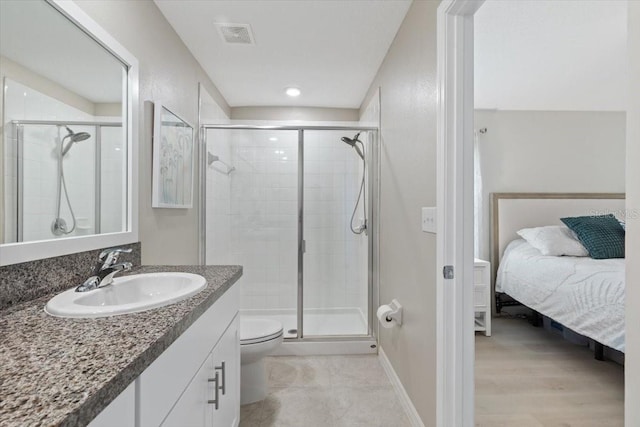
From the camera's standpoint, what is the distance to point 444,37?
1.30m

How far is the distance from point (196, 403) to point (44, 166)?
918 mm

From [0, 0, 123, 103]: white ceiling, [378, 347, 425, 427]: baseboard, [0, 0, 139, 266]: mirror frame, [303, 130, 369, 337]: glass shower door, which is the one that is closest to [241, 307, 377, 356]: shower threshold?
[303, 130, 369, 337]: glass shower door

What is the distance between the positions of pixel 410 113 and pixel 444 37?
0.52 m

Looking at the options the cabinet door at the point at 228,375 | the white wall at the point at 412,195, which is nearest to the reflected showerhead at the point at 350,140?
the white wall at the point at 412,195

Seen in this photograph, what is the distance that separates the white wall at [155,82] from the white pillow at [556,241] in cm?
306

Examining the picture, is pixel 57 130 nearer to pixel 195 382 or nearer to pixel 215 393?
pixel 195 382

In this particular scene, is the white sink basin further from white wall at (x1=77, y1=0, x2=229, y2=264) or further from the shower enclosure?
white wall at (x1=77, y1=0, x2=229, y2=264)

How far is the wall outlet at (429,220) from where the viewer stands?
142cm

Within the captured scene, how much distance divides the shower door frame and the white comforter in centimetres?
135

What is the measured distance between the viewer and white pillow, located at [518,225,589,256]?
2809mm

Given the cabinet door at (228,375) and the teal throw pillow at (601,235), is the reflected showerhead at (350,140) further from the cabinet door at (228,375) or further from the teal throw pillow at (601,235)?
the teal throw pillow at (601,235)

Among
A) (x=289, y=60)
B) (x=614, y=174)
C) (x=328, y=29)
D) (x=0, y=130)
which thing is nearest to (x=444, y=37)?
(x=328, y=29)

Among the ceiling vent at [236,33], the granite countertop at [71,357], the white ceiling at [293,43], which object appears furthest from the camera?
the ceiling vent at [236,33]

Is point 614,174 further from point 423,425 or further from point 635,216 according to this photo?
point 635,216
